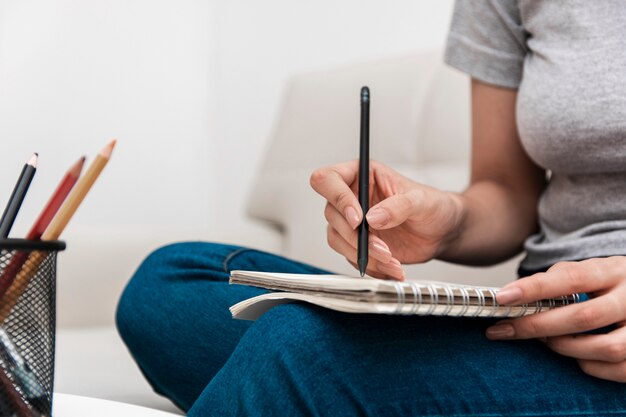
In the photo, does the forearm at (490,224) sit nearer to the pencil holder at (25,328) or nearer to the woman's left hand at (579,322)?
the woman's left hand at (579,322)

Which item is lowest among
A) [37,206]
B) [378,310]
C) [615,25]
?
[37,206]

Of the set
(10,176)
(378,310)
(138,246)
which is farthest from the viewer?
(10,176)

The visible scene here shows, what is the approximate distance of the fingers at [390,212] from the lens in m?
0.59

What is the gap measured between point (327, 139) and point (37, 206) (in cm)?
105

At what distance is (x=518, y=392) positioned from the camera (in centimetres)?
52

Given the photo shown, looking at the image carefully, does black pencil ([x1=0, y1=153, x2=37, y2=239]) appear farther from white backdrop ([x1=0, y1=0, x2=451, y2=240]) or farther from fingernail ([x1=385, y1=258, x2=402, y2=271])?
white backdrop ([x1=0, y1=0, x2=451, y2=240])

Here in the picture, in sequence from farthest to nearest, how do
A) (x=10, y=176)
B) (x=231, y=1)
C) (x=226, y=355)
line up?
(x=231, y=1), (x=10, y=176), (x=226, y=355)

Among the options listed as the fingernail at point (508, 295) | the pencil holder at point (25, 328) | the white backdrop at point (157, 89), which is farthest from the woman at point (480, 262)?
the white backdrop at point (157, 89)

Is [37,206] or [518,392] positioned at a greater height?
[518,392]

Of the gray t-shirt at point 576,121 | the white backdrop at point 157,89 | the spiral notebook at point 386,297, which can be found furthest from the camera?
the white backdrop at point 157,89

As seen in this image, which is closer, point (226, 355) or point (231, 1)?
point (226, 355)

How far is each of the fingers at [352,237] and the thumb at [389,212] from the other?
0.5 inches

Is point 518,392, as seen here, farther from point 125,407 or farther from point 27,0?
point 27,0

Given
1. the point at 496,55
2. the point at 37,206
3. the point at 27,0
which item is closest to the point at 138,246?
the point at 496,55
